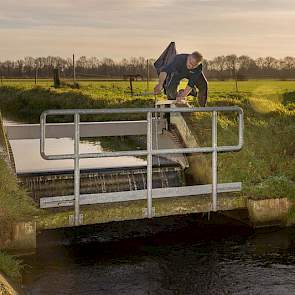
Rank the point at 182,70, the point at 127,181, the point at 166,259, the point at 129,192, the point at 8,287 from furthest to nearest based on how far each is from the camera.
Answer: the point at 182,70
the point at 127,181
the point at 129,192
the point at 166,259
the point at 8,287

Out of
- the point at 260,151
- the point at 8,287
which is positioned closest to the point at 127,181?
the point at 260,151

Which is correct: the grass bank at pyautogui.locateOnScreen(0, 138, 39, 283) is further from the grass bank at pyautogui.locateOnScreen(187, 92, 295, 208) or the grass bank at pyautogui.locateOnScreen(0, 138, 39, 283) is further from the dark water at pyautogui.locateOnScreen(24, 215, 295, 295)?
the grass bank at pyautogui.locateOnScreen(187, 92, 295, 208)

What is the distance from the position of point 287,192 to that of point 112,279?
4166 mm

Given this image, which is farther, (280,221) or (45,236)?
(280,221)

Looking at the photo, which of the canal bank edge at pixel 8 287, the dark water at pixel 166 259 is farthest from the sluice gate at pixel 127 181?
the canal bank edge at pixel 8 287

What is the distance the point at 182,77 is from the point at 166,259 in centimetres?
459

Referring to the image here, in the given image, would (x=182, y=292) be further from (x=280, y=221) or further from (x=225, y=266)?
(x=280, y=221)

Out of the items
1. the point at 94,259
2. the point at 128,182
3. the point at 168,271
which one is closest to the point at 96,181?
the point at 128,182

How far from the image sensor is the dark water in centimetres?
762

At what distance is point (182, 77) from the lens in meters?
12.1

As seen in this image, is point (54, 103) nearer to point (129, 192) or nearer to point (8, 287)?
point (129, 192)

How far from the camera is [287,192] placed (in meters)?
10.6

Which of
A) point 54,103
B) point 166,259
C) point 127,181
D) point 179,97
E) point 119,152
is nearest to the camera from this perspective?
point 166,259

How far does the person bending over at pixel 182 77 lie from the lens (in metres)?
11.5
